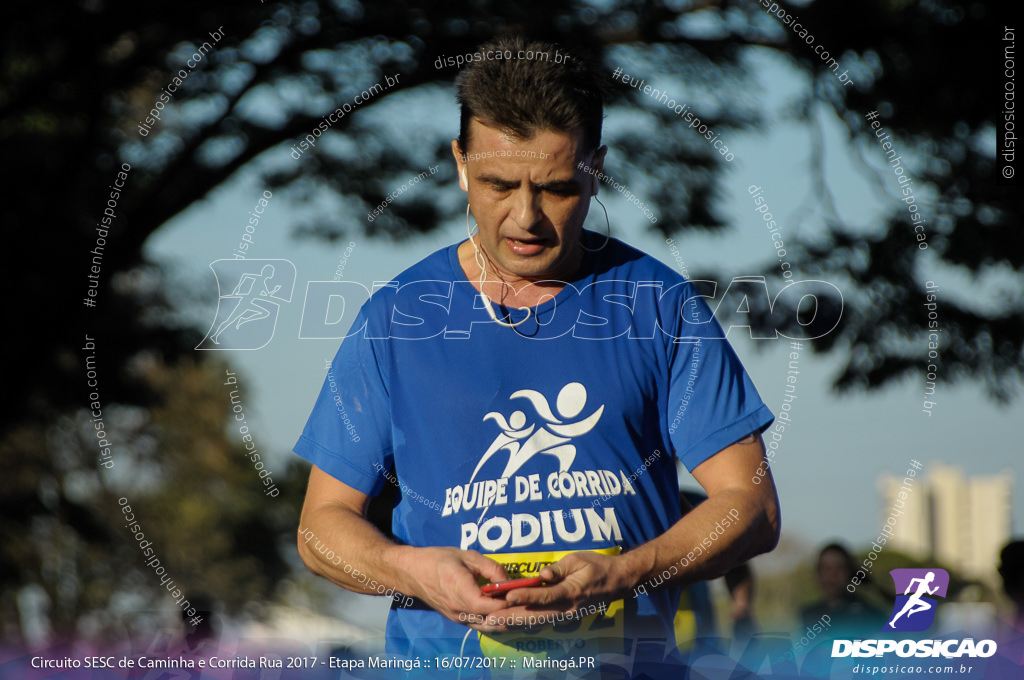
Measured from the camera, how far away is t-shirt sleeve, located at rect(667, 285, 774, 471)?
1.97 metres

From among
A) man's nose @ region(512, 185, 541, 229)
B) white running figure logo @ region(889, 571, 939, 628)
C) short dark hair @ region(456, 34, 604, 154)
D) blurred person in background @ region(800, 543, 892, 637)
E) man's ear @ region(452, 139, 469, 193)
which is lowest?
blurred person in background @ region(800, 543, 892, 637)

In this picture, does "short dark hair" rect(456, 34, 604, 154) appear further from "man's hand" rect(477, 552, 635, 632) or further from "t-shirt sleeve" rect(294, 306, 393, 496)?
"man's hand" rect(477, 552, 635, 632)

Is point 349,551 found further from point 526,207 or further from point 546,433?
point 526,207

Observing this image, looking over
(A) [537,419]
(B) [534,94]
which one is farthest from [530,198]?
(A) [537,419]

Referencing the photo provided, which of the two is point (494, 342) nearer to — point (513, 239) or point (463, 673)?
point (513, 239)

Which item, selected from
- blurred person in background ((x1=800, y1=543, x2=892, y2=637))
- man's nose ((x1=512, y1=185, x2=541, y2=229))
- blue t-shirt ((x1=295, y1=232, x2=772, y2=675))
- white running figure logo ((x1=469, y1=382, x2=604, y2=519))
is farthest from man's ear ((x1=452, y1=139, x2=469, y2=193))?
blurred person in background ((x1=800, y1=543, x2=892, y2=637))

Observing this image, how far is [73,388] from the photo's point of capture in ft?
18.0

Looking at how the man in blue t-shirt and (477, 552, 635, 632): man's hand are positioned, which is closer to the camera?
(477, 552, 635, 632): man's hand

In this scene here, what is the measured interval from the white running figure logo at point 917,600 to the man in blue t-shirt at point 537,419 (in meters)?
0.89

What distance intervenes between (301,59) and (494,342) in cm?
345

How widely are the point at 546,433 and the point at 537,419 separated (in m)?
0.03

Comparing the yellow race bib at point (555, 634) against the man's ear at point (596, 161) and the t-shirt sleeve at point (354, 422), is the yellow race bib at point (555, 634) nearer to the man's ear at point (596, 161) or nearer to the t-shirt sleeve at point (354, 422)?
the t-shirt sleeve at point (354, 422)

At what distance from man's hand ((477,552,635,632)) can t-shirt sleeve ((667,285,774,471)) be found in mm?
318

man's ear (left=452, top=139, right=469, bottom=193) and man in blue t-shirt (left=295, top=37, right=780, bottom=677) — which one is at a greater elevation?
man's ear (left=452, top=139, right=469, bottom=193)
